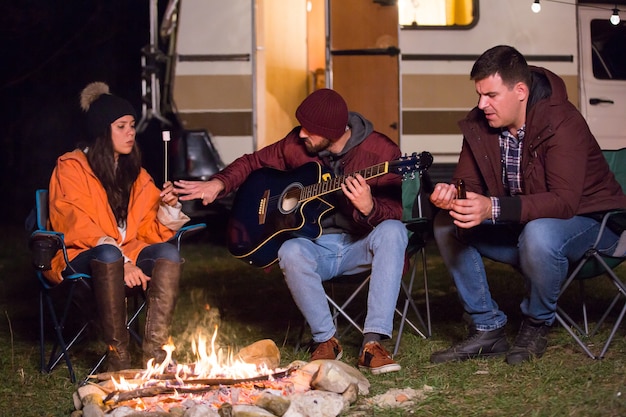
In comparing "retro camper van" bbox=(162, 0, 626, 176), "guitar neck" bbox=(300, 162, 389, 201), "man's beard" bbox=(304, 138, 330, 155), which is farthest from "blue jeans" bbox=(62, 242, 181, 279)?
"retro camper van" bbox=(162, 0, 626, 176)

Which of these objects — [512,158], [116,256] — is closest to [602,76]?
[512,158]

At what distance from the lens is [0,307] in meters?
5.50

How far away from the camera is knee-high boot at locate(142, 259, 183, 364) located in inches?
148

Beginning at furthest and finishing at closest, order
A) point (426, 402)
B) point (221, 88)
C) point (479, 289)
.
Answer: point (221, 88) < point (479, 289) < point (426, 402)

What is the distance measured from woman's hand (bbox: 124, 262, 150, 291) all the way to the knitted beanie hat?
615 millimetres

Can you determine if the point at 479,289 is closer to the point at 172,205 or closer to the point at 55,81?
the point at 172,205

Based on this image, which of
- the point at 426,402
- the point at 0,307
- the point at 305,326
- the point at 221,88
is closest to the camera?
the point at 426,402

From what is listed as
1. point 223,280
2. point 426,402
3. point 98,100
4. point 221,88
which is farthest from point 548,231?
point 221,88

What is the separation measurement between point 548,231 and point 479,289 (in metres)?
0.45

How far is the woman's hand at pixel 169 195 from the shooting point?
3.91 metres

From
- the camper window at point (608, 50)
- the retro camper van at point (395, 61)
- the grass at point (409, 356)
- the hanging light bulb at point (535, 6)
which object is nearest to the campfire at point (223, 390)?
the grass at point (409, 356)

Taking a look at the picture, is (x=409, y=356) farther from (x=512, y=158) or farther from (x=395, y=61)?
(x=395, y=61)

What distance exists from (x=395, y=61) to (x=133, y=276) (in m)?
3.77

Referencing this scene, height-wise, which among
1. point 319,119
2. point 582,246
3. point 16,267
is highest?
point 319,119
